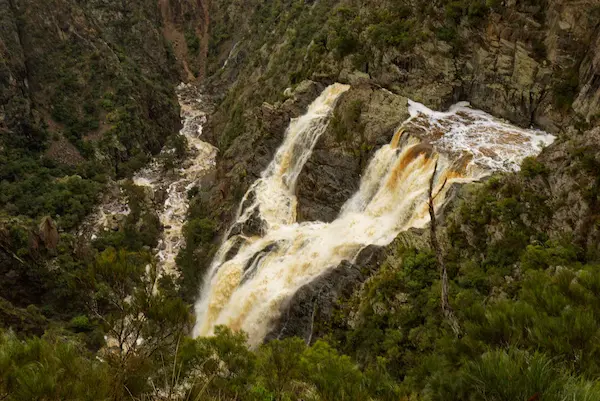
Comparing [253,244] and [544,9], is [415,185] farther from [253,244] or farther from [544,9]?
[544,9]

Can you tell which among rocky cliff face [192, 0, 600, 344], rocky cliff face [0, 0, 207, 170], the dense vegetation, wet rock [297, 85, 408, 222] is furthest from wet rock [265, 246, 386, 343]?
rocky cliff face [0, 0, 207, 170]

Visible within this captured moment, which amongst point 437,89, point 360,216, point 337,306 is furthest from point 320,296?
point 437,89

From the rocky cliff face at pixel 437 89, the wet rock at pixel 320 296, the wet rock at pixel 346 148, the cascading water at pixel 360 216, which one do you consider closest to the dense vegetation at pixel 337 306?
the rocky cliff face at pixel 437 89

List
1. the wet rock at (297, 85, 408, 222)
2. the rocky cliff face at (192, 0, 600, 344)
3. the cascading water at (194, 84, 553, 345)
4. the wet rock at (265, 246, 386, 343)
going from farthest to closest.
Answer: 1. the wet rock at (297, 85, 408, 222)
2. the cascading water at (194, 84, 553, 345)
3. the wet rock at (265, 246, 386, 343)
4. the rocky cliff face at (192, 0, 600, 344)

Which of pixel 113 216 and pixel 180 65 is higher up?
pixel 180 65

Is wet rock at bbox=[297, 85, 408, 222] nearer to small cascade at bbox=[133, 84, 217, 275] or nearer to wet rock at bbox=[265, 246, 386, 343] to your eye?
wet rock at bbox=[265, 246, 386, 343]

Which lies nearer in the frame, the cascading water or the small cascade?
the cascading water

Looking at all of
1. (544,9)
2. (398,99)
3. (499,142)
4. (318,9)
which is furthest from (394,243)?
(318,9)

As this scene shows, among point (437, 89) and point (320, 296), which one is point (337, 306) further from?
point (437, 89)
